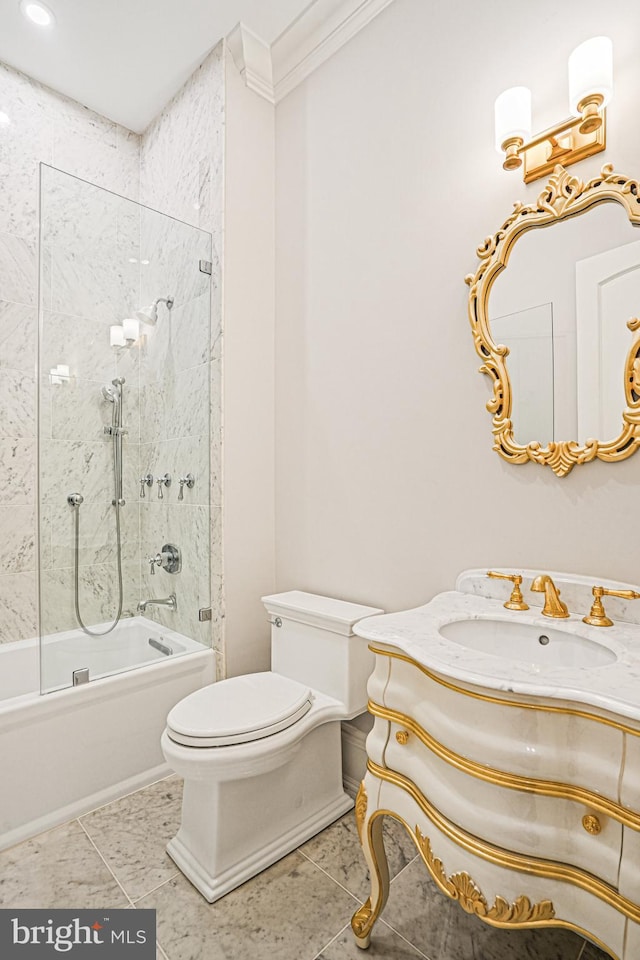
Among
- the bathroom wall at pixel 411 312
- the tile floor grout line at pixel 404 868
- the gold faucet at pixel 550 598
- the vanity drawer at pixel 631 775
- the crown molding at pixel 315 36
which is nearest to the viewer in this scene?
the vanity drawer at pixel 631 775

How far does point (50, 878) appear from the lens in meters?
1.50

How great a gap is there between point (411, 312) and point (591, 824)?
4.86 feet

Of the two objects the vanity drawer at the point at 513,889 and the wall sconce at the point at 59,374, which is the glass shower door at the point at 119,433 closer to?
the wall sconce at the point at 59,374

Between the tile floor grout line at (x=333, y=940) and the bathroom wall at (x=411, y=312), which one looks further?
the bathroom wall at (x=411, y=312)

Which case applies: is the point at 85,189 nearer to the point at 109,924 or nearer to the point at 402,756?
the point at 402,756

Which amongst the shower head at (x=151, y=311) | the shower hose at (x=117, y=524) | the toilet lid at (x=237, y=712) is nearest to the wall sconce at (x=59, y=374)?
the shower hose at (x=117, y=524)

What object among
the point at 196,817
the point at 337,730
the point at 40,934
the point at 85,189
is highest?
the point at 85,189

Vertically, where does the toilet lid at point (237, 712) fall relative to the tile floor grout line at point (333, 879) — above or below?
above

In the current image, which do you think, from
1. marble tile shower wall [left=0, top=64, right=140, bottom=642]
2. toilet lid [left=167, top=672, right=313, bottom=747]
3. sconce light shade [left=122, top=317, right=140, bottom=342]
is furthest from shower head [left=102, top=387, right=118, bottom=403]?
toilet lid [left=167, top=672, right=313, bottom=747]

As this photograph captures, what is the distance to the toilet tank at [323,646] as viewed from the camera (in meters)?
1.77

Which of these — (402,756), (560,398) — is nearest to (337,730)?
(402,756)

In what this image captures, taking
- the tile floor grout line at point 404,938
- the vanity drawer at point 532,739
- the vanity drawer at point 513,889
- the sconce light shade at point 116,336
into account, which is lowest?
the tile floor grout line at point 404,938

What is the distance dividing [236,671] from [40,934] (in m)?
1.00

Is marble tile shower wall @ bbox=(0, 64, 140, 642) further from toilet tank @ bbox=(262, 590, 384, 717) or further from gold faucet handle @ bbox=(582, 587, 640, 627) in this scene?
gold faucet handle @ bbox=(582, 587, 640, 627)
